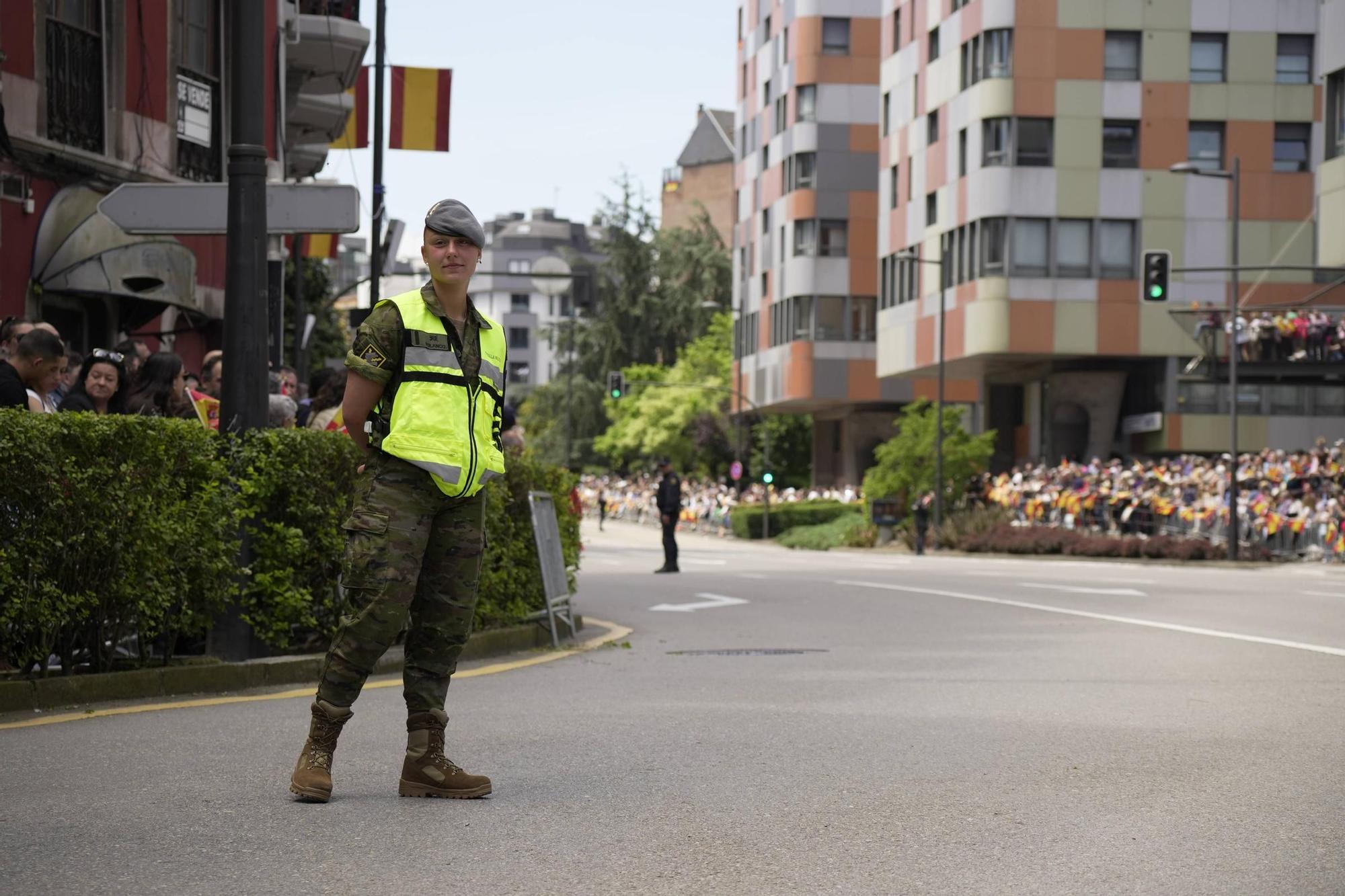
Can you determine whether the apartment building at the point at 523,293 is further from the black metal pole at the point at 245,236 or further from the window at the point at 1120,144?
the black metal pole at the point at 245,236

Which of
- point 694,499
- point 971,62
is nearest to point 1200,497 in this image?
point 971,62

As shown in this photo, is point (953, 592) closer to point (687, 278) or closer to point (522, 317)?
point (687, 278)

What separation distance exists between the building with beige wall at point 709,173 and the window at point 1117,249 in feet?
227

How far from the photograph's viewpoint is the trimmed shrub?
178 feet

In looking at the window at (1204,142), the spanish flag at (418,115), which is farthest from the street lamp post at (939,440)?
the spanish flag at (418,115)

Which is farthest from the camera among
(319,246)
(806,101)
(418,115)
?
(806,101)

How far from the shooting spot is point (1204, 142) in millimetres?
55375

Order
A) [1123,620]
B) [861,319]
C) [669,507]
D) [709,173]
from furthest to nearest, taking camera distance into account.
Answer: [709,173]
[861,319]
[669,507]
[1123,620]

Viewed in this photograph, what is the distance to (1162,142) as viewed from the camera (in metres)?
55.2

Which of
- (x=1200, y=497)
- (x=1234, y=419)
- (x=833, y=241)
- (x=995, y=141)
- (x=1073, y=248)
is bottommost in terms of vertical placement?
(x=1200, y=497)

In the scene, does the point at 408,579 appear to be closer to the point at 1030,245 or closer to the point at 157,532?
the point at 157,532

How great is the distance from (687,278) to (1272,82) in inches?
2210

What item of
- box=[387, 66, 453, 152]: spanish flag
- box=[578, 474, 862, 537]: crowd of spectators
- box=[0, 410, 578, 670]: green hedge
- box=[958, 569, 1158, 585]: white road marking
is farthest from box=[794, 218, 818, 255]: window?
box=[0, 410, 578, 670]: green hedge

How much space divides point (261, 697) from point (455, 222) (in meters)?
4.33
